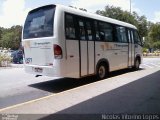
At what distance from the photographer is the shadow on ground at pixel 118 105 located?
6.71m

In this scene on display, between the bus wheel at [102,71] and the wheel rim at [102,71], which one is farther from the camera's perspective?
the wheel rim at [102,71]

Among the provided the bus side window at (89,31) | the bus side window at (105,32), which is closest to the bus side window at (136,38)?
the bus side window at (105,32)

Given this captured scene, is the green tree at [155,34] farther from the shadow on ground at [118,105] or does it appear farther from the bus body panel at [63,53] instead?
the shadow on ground at [118,105]

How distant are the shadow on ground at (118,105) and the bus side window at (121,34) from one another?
4483mm

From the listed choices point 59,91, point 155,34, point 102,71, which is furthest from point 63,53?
point 155,34

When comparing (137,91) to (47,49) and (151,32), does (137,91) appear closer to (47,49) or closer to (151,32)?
(47,49)

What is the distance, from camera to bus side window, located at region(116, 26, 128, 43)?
1381cm

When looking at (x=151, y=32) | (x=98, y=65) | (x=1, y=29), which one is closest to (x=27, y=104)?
(x=98, y=65)

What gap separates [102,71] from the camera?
40.6 ft

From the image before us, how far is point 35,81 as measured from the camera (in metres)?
12.0

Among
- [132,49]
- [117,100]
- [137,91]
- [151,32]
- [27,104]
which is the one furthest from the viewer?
[151,32]

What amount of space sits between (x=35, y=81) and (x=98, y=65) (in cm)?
279

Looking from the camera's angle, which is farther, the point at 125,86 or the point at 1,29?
the point at 1,29

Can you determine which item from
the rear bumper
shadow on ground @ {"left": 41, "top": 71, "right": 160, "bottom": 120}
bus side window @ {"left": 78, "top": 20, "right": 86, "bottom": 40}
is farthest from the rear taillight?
shadow on ground @ {"left": 41, "top": 71, "right": 160, "bottom": 120}
